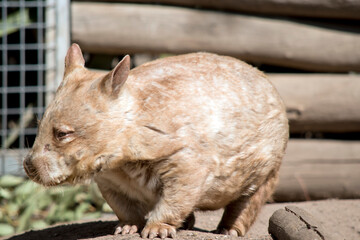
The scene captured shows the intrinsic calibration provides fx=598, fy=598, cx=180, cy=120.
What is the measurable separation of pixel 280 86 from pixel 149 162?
3316 mm

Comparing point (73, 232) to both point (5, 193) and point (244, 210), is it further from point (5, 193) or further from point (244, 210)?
point (5, 193)

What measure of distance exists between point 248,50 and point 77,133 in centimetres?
350

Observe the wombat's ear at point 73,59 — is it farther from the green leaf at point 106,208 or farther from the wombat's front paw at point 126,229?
the green leaf at point 106,208

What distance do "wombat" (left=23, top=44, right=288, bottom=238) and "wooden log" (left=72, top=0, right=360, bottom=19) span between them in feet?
7.94

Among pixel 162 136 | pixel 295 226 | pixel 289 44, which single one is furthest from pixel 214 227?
pixel 289 44

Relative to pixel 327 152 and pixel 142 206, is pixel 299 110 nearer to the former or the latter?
pixel 327 152

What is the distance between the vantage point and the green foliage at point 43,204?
6.43 meters

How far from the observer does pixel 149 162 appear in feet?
12.3

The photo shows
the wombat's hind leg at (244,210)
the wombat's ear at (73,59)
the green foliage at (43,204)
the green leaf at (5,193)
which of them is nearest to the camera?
the wombat's ear at (73,59)

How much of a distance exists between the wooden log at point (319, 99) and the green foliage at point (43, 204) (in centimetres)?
234

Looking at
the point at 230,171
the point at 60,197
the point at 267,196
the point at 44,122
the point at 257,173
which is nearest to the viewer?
the point at 44,122

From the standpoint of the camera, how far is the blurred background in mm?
6555

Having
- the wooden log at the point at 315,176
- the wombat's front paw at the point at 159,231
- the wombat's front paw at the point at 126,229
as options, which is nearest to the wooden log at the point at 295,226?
the wombat's front paw at the point at 159,231

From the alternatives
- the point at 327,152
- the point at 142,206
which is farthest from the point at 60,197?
the point at 327,152
